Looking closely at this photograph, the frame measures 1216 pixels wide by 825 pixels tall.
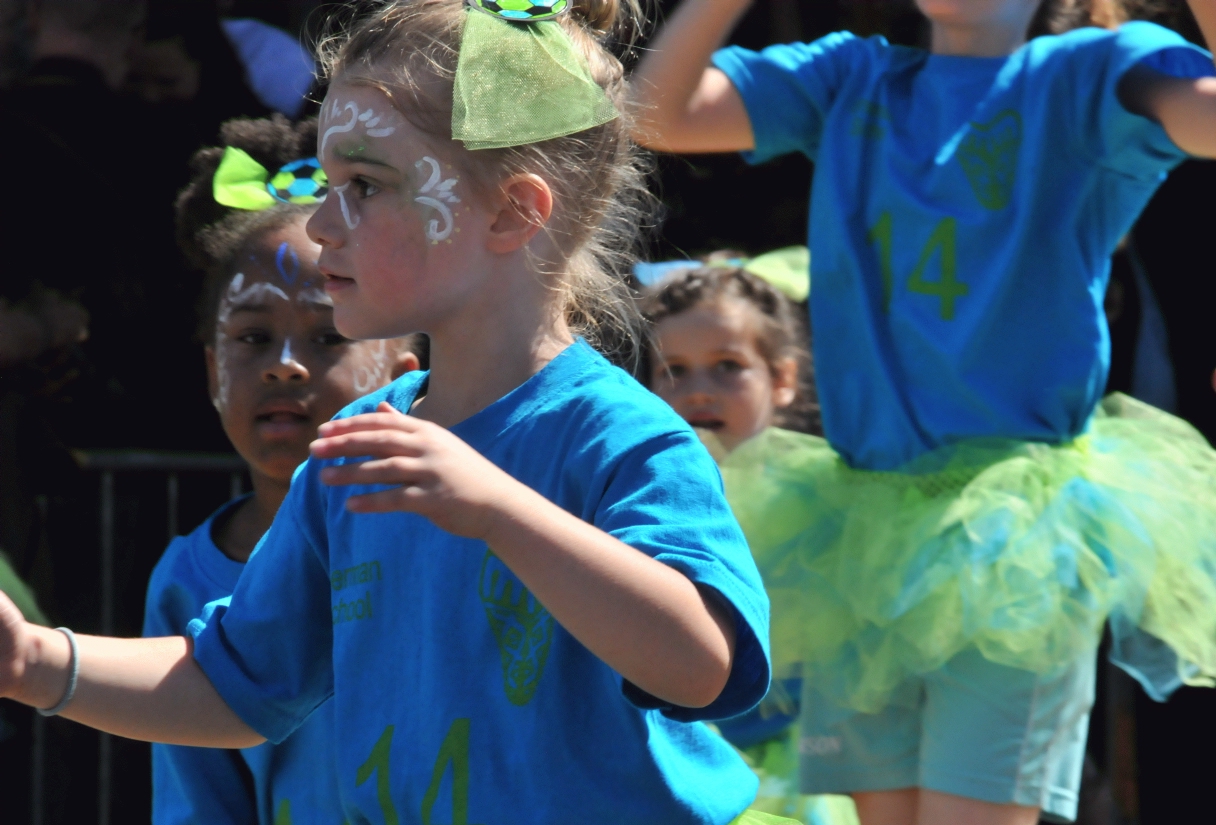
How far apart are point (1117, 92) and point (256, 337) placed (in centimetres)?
158

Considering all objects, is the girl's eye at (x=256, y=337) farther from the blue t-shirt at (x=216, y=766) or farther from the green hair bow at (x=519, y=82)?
the green hair bow at (x=519, y=82)

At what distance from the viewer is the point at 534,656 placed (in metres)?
A: 1.64

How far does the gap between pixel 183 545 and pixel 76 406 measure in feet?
5.77

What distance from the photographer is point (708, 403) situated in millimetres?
3729

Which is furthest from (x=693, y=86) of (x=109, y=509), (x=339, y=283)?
(x=109, y=509)

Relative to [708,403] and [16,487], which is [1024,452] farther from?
[16,487]

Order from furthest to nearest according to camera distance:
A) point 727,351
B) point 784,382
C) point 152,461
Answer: point 152,461
point 784,382
point 727,351

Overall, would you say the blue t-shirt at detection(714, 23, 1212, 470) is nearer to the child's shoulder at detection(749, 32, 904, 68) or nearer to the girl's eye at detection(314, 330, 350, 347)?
the child's shoulder at detection(749, 32, 904, 68)

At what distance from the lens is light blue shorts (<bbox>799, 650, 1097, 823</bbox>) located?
2.64 metres

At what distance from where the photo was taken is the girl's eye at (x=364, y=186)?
1.79m

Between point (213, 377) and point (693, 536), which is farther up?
point (693, 536)

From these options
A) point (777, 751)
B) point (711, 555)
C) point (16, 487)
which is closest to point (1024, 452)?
point (777, 751)

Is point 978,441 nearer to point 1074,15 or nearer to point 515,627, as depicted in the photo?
point 1074,15

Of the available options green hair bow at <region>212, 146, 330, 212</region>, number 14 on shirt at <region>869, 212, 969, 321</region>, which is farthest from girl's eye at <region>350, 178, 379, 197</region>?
number 14 on shirt at <region>869, 212, 969, 321</region>
